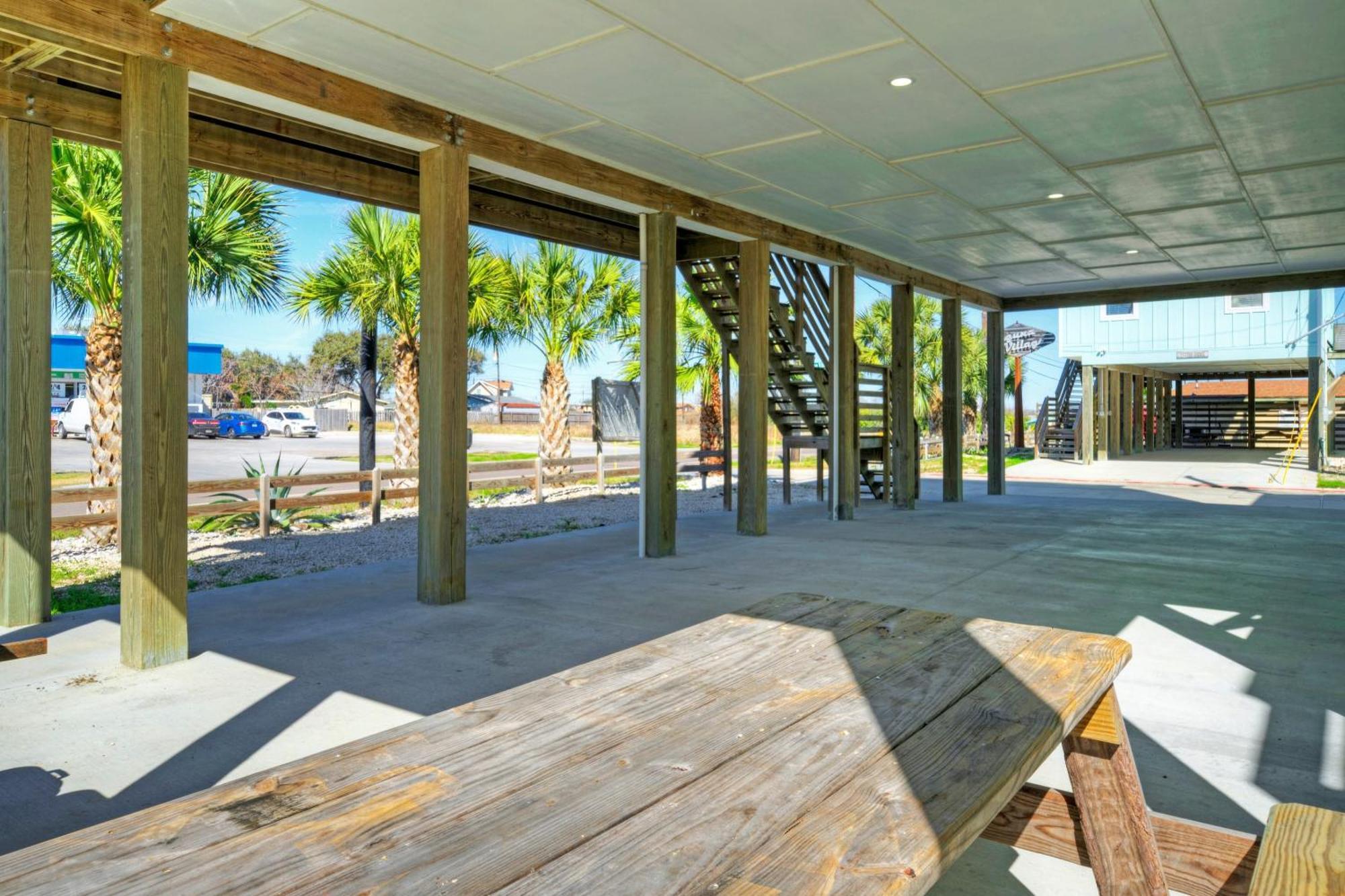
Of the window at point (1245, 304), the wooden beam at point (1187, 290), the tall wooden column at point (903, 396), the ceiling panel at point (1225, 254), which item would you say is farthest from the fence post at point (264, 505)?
the window at point (1245, 304)

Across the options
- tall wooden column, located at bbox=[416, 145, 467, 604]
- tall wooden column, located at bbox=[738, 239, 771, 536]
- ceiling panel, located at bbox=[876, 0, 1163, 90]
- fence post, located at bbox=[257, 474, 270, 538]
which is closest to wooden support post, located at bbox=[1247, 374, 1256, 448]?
tall wooden column, located at bbox=[738, 239, 771, 536]

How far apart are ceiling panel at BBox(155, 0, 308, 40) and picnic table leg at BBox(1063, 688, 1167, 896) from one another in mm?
3985

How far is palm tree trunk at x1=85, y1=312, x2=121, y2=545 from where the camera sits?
7703mm

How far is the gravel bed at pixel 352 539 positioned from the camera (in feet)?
22.0

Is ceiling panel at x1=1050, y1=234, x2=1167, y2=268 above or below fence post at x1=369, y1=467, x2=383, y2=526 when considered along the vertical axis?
above

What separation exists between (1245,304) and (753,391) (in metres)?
15.3

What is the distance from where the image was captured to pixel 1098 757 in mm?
1751

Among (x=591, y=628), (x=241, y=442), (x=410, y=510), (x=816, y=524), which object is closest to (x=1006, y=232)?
(x=816, y=524)

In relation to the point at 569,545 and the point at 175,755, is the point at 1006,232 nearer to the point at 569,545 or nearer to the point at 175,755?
the point at 569,545

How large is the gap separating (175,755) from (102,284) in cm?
592

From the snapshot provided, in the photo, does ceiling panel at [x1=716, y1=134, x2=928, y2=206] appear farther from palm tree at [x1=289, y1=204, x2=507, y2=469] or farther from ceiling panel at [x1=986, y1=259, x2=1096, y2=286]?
palm tree at [x1=289, y1=204, x2=507, y2=469]

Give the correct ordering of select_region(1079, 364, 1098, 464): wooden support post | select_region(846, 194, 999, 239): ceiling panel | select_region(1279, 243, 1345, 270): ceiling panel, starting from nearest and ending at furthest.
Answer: select_region(846, 194, 999, 239): ceiling panel, select_region(1279, 243, 1345, 270): ceiling panel, select_region(1079, 364, 1098, 464): wooden support post

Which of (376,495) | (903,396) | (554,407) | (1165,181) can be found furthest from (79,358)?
(1165,181)

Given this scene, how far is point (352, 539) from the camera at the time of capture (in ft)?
27.2
